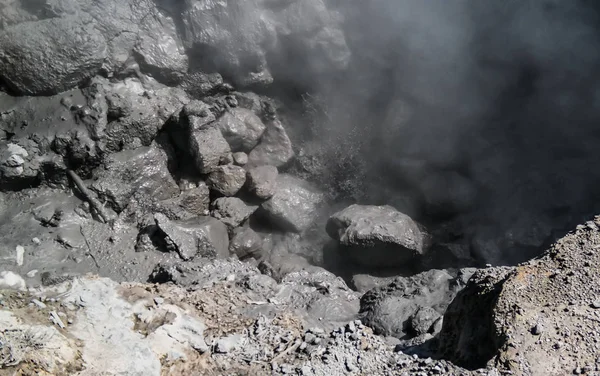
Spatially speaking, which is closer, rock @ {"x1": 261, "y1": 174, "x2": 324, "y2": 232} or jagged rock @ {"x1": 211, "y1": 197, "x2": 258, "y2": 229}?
jagged rock @ {"x1": 211, "y1": 197, "x2": 258, "y2": 229}

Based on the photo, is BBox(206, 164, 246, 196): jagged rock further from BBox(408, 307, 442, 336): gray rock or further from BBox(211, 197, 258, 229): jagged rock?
BBox(408, 307, 442, 336): gray rock

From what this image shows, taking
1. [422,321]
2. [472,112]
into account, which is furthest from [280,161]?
[422,321]

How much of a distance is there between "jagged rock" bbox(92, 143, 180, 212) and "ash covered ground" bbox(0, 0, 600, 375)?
2cm

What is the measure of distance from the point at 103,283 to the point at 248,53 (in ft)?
11.5

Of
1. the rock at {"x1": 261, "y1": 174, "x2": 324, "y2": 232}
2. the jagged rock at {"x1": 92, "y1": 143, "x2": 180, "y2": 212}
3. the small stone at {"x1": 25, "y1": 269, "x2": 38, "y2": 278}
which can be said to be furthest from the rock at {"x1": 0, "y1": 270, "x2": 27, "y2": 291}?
the rock at {"x1": 261, "y1": 174, "x2": 324, "y2": 232}

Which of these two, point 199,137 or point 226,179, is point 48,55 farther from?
point 226,179

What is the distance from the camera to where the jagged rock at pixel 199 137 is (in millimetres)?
5484

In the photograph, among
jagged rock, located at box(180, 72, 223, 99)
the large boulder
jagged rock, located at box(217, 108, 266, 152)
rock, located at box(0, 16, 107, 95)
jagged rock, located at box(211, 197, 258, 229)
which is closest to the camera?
the large boulder

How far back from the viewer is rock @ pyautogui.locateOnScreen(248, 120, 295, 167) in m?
6.23

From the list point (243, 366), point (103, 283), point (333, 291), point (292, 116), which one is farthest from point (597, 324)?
point (292, 116)

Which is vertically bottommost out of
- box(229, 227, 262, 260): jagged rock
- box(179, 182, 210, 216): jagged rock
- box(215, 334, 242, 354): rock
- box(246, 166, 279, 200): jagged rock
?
box(229, 227, 262, 260): jagged rock

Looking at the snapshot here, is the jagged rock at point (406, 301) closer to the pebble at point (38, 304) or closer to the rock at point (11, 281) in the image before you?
the pebble at point (38, 304)

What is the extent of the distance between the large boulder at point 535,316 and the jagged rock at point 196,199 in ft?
10.9

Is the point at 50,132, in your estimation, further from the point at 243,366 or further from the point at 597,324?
the point at 597,324
